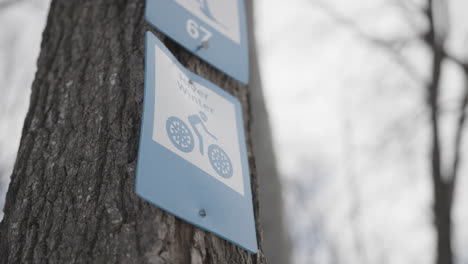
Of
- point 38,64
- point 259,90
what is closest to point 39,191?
point 38,64

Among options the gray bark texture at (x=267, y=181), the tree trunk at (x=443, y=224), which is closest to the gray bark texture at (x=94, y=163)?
the gray bark texture at (x=267, y=181)

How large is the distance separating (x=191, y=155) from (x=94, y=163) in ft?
0.71

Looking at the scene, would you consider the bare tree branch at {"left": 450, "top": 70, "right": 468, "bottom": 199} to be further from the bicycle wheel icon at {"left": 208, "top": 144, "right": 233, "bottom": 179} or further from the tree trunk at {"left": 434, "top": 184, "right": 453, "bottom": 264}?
the bicycle wheel icon at {"left": 208, "top": 144, "right": 233, "bottom": 179}

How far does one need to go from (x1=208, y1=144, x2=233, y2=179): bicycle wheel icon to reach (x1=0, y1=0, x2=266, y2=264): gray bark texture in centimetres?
12

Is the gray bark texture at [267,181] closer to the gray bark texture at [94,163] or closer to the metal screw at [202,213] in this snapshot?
the gray bark texture at [94,163]

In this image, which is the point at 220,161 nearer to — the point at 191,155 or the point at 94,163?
the point at 191,155

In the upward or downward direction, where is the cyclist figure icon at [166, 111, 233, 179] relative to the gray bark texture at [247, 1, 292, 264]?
upward

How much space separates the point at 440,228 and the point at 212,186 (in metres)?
2.08

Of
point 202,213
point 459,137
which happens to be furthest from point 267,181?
point 202,213

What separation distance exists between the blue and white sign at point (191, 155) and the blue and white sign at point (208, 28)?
12cm

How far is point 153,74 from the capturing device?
2.88 ft

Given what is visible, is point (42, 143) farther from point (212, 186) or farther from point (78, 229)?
point (212, 186)

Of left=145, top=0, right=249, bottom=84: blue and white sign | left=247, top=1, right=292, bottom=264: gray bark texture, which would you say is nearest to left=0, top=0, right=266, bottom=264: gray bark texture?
left=145, top=0, right=249, bottom=84: blue and white sign

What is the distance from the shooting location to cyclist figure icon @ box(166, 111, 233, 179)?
2.73 feet
